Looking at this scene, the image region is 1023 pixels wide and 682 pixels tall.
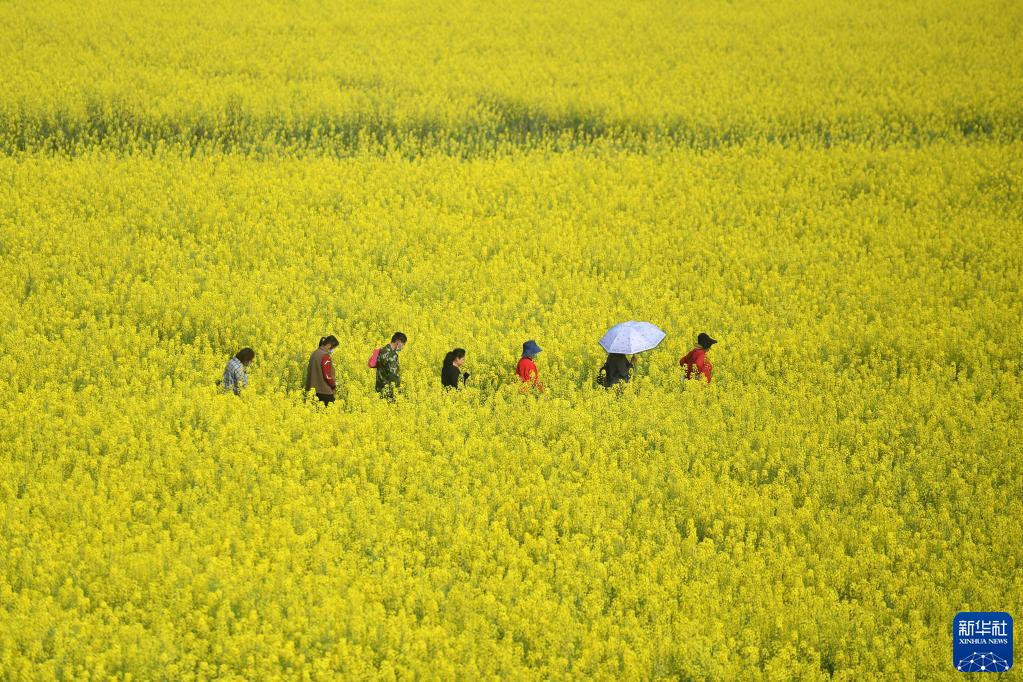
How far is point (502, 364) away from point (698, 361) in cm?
242

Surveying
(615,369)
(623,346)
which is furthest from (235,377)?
(623,346)

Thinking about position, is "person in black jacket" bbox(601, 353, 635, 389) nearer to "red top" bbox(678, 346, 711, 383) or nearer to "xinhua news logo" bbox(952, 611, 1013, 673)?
"red top" bbox(678, 346, 711, 383)

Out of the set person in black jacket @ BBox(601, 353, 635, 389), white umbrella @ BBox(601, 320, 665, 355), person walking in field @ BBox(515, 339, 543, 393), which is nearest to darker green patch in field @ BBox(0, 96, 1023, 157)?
white umbrella @ BBox(601, 320, 665, 355)

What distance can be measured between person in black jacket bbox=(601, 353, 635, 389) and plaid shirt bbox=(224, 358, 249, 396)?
4031mm

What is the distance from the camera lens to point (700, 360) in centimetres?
1327

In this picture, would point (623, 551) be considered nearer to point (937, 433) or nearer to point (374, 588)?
point (374, 588)

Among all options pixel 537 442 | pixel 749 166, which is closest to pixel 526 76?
pixel 749 166

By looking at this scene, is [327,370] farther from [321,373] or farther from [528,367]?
[528,367]

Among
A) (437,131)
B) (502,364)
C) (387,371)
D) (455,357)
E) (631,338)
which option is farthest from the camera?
(437,131)

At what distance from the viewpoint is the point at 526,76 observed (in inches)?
1166

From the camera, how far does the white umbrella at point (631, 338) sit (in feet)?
43.4

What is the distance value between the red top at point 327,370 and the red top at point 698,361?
4051 millimetres

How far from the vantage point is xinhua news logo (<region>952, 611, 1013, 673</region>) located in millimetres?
7789

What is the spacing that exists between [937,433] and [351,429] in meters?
5.82
